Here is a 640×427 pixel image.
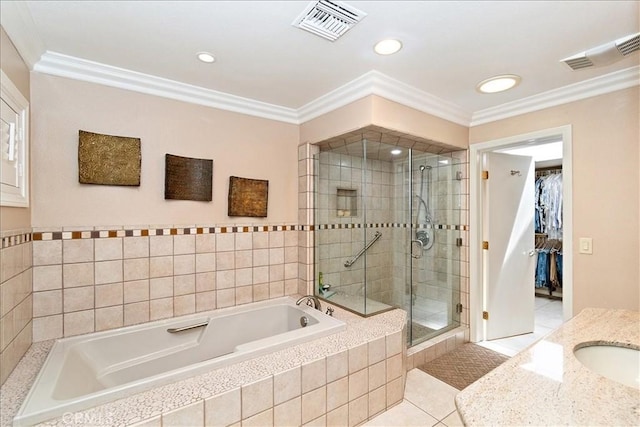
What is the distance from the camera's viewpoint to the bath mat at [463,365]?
229cm

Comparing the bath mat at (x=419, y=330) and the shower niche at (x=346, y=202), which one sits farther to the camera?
the shower niche at (x=346, y=202)

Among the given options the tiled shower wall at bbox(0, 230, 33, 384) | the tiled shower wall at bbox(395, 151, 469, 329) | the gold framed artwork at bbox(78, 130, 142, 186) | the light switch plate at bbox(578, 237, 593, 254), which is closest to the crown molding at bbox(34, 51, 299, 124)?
the gold framed artwork at bbox(78, 130, 142, 186)

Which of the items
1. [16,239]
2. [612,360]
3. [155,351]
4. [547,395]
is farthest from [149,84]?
[612,360]

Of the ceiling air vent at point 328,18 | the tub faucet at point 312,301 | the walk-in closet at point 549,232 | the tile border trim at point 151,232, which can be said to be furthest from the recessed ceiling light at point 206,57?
the walk-in closet at point 549,232

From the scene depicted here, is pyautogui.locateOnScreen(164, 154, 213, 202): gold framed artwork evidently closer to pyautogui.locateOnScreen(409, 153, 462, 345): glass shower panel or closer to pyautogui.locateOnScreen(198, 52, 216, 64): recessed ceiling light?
pyautogui.locateOnScreen(198, 52, 216, 64): recessed ceiling light

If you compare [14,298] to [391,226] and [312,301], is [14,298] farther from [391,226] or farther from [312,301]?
[391,226]

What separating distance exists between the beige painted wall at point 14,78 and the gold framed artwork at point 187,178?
778 millimetres

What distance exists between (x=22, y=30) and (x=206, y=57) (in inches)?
34.3

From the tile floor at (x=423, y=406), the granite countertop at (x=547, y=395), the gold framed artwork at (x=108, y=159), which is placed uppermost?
the gold framed artwork at (x=108, y=159)

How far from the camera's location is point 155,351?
2.10 m

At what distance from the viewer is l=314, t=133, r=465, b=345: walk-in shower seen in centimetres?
289

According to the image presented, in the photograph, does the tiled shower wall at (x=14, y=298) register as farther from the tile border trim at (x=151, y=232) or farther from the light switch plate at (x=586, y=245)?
the light switch plate at (x=586, y=245)

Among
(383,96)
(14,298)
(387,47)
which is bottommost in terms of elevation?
(14,298)

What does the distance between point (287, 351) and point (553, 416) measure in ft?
4.24
